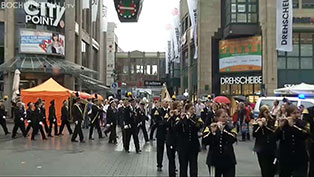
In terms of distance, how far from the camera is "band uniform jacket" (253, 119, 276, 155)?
8.00 metres

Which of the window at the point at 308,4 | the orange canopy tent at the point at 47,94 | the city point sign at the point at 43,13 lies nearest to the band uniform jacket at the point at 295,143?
the orange canopy tent at the point at 47,94

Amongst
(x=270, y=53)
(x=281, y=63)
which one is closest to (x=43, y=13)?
(x=270, y=53)

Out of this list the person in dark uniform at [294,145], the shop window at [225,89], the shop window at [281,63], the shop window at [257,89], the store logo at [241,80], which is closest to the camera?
the person in dark uniform at [294,145]

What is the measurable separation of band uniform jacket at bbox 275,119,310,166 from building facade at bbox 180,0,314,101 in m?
28.6

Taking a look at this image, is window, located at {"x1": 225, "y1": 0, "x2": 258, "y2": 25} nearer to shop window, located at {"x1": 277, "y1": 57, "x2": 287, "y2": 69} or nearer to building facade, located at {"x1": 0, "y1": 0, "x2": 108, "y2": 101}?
shop window, located at {"x1": 277, "y1": 57, "x2": 287, "y2": 69}

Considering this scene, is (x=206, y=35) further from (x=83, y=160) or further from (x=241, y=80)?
(x=83, y=160)

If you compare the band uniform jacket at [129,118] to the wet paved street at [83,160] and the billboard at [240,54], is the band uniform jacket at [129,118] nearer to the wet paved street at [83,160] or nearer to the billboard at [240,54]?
the wet paved street at [83,160]

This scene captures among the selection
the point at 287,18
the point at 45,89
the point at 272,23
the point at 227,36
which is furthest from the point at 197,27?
the point at 45,89

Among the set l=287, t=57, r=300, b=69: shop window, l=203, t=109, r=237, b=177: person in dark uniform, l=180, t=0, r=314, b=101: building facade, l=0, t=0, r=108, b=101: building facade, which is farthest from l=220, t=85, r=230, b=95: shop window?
l=203, t=109, r=237, b=177: person in dark uniform

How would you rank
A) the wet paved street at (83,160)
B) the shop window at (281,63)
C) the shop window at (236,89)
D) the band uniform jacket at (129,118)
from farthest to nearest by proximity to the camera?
the shop window at (236,89), the shop window at (281,63), the band uniform jacket at (129,118), the wet paved street at (83,160)

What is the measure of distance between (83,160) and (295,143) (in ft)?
21.3

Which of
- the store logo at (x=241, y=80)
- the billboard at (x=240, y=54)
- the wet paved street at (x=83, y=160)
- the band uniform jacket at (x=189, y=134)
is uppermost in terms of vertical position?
the billboard at (x=240, y=54)

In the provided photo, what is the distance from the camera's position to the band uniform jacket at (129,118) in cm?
1358

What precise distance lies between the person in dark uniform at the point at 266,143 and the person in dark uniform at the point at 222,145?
55.8 inches
